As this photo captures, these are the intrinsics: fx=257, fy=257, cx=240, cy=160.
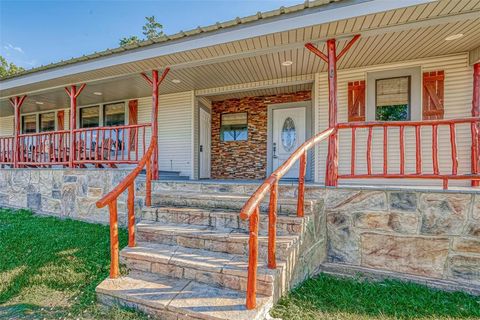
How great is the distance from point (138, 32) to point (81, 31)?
8.17 meters

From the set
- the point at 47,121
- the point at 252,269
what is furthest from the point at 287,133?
the point at 47,121

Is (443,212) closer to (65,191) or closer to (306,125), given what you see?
A: (306,125)

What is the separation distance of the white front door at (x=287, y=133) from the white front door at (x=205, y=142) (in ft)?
6.00

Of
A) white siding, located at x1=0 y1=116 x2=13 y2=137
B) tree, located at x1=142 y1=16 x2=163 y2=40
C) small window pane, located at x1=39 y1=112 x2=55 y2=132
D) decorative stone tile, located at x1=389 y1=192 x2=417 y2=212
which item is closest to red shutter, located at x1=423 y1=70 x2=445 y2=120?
decorative stone tile, located at x1=389 y1=192 x2=417 y2=212

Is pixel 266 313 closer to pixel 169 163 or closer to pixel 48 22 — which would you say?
pixel 169 163

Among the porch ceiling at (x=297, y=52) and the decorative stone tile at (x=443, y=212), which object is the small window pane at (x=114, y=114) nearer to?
the porch ceiling at (x=297, y=52)

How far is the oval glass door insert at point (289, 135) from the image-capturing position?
6.37 metres

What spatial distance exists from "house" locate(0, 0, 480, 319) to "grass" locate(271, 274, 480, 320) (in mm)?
180

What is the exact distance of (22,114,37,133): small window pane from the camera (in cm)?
886

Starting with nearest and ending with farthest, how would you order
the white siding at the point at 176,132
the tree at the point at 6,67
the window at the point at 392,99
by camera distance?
1. the window at the point at 392,99
2. the white siding at the point at 176,132
3. the tree at the point at 6,67

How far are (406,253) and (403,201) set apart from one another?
59 centimetres

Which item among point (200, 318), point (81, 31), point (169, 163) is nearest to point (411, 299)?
point (200, 318)

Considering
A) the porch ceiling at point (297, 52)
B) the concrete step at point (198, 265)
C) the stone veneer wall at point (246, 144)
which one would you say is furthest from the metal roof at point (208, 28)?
the stone veneer wall at point (246, 144)

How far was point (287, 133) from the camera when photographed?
6.46m
